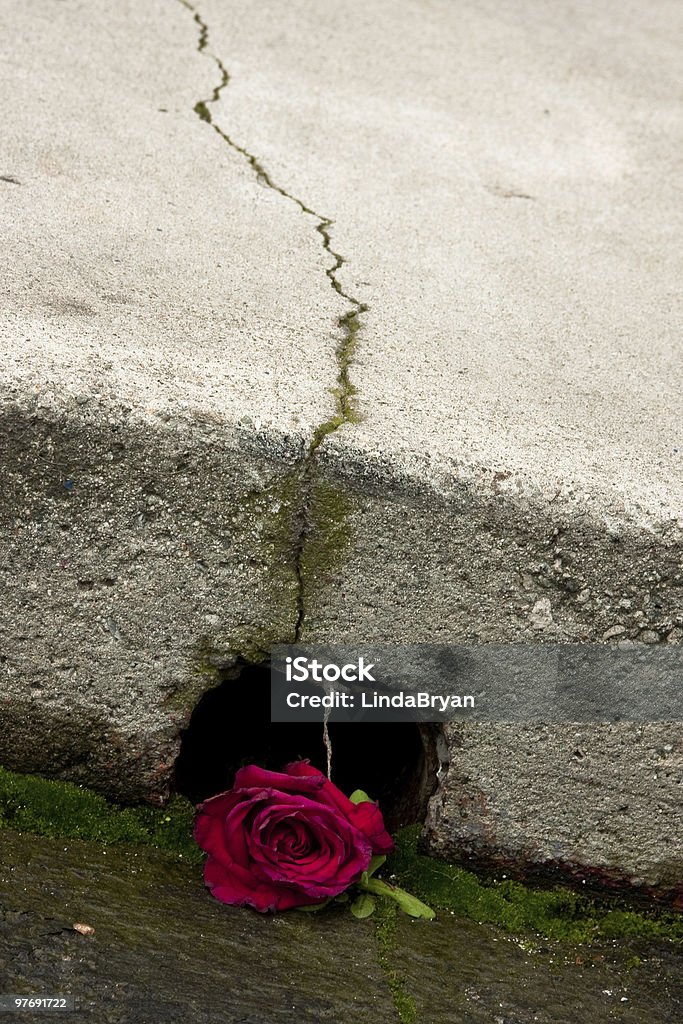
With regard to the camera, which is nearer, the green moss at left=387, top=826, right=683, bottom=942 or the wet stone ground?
the wet stone ground

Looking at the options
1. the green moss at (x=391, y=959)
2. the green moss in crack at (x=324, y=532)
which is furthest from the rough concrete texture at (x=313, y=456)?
the green moss at (x=391, y=959)

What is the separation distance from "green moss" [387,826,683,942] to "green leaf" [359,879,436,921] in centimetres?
3

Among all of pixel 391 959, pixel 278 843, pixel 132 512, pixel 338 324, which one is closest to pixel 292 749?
pixel 278 843

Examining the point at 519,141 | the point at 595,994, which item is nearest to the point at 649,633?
the point at 595,994

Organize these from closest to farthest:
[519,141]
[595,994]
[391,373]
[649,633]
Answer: [595,994]
[649,633]
[391,373]
[519,141]

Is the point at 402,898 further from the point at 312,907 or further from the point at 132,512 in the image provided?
the point at 132,512

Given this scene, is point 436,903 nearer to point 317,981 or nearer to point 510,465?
point 317,981

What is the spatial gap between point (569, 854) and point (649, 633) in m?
0.40

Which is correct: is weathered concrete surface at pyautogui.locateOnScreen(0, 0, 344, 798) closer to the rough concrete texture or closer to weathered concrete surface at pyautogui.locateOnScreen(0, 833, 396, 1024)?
the rough concrete texture

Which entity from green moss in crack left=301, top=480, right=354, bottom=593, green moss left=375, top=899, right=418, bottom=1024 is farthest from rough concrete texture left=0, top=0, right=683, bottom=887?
green moss left=375, top=899, right=418, bottom=1024

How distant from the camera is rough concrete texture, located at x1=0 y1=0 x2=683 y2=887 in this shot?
168 centimetres

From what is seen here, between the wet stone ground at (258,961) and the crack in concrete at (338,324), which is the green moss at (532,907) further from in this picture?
the crack in concrete at (338,324)

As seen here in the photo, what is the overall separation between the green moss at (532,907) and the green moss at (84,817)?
40 centimetres

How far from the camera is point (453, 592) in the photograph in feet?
5.62
